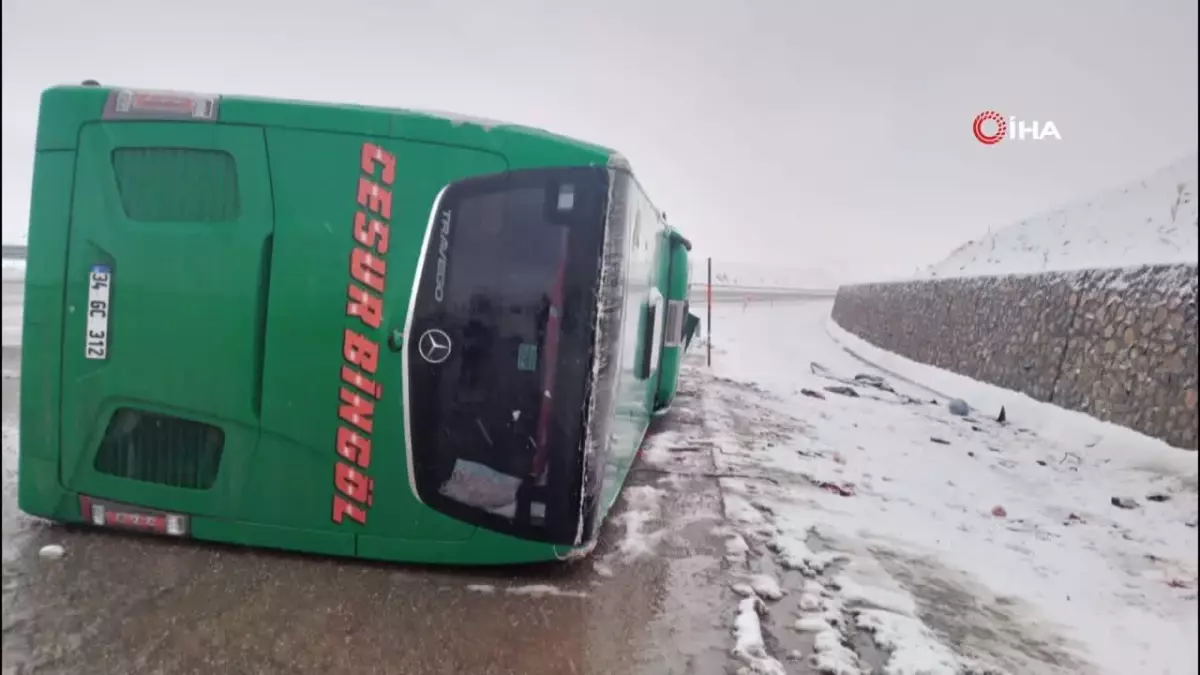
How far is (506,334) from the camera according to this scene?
264 centimetres

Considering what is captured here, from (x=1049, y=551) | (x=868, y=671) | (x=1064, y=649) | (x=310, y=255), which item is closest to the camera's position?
(x=868, y=671)

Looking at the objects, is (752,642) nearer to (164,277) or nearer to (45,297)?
(164,277)

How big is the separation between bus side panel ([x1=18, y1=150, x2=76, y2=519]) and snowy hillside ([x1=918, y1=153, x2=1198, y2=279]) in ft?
24.1

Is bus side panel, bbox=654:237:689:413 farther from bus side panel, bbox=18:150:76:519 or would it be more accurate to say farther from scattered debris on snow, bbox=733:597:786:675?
bus side panel, bbox=18:150:76:519

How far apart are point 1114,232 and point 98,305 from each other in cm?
1150

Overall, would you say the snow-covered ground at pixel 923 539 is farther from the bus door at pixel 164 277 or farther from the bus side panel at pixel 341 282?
the bus door at pixel 164 277

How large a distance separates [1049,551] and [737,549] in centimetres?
196

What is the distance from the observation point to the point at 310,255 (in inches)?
102

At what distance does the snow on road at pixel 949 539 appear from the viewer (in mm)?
2699

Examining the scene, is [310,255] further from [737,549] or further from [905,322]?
[905,322]

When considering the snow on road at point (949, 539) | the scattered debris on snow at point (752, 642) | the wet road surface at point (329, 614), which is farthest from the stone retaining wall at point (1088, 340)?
the wet road surface at point (329, 614)

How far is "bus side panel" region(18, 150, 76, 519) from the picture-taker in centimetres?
255

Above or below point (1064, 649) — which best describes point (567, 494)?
above

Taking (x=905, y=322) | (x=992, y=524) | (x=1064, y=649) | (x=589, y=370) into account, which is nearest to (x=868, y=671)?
(x=1064, y=649)
